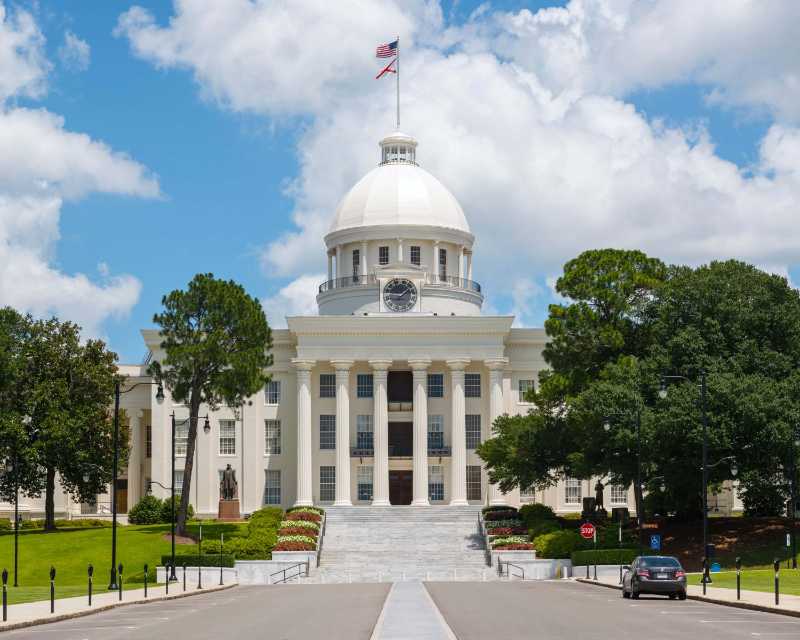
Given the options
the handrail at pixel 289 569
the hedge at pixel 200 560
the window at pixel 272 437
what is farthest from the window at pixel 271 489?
the hedge at pixel 200 560

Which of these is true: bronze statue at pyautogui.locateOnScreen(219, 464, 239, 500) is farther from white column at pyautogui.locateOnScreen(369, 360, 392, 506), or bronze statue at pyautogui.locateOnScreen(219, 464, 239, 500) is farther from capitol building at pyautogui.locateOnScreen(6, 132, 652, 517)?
white column at pyautogui.locateOnScreen(369, 360, 392, 506)

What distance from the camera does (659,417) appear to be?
194 ft

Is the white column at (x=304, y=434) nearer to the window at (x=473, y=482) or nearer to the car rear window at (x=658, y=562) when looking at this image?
the window at (x=473, y=482)

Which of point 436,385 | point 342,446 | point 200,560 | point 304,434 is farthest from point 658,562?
point 436,385

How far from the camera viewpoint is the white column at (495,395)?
86750 millimetres

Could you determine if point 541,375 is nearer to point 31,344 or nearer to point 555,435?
point 555,435

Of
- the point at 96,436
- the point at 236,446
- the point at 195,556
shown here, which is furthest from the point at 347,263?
the point at 195,556

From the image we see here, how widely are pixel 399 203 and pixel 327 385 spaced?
15308 mm

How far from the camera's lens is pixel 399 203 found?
319 ft

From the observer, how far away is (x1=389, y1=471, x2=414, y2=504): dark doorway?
90.1m

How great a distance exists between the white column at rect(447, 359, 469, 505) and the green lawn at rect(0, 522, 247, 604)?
636 inches

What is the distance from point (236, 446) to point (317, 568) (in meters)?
26.7

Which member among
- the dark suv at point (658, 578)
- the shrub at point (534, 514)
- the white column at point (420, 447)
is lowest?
the dark suv at point (658, 578)

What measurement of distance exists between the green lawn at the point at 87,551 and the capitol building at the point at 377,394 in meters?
13.7
